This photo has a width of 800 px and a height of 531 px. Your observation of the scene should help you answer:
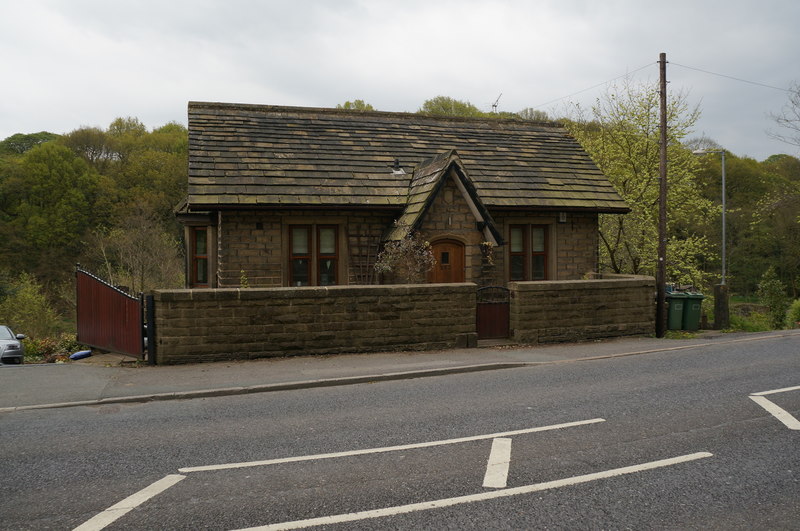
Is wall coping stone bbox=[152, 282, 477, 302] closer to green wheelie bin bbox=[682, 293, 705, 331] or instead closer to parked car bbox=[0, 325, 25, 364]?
parked car bbox=[0, 325, 25, 364]

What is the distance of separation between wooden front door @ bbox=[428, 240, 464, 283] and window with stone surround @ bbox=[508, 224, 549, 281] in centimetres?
258

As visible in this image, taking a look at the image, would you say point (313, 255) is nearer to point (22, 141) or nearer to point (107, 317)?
point (107, 317)

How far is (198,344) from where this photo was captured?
36.9ft

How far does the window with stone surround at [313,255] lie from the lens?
51.4 feet

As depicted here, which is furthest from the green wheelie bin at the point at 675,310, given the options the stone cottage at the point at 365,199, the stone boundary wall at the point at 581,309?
the stone cottage at the point at 365,199

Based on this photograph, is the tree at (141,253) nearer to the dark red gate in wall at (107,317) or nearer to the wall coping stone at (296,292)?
the dark red gate in wall at (107,317)

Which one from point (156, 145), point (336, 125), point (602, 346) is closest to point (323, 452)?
point (602, 346)

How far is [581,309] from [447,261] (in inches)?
139

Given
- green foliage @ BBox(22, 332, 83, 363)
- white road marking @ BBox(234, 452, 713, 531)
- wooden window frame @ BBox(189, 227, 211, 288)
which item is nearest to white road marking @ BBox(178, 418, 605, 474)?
white road marking @ BBox(234, 452, 713, 531)

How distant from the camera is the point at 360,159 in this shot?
1738cm

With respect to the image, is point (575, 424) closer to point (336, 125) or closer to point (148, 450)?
point (148, 450)

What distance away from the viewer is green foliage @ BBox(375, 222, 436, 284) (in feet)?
Answer: 46.9

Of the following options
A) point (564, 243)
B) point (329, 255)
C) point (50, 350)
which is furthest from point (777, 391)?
point (50, 350)

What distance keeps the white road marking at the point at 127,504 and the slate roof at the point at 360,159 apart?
9891 mm
